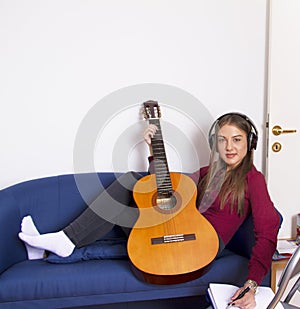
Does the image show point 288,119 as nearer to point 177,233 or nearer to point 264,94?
point 264,94

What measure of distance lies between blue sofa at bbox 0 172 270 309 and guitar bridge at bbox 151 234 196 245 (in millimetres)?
159

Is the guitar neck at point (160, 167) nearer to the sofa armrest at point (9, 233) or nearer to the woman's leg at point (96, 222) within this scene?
the woman's leg at point (96, 222)

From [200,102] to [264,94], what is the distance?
1.28 ft

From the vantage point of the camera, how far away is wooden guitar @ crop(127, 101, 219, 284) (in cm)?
158

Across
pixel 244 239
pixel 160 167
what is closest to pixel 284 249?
pixel 244 239

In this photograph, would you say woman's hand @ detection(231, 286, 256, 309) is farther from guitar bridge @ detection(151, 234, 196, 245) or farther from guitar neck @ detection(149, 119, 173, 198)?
guitar neck @ detection(149, 119, 173, 198)

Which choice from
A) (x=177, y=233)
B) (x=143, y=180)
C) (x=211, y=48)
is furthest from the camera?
(x=211, y=48)

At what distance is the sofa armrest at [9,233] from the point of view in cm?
175

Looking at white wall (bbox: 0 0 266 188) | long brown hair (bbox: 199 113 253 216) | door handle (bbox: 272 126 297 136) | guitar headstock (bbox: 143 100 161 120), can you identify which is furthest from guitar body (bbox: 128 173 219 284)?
door handle (bbox: 272 126 297 136)

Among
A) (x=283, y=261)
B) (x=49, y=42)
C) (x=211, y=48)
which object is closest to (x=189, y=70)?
(x=211, y=48)

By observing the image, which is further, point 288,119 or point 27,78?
point 288,119

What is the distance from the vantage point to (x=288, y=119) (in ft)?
7.45

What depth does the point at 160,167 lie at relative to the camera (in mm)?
1966

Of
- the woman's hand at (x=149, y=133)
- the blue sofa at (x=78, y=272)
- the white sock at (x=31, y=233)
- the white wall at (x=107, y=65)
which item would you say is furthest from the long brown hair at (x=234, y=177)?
the white sock at (x=31, y=233)
